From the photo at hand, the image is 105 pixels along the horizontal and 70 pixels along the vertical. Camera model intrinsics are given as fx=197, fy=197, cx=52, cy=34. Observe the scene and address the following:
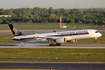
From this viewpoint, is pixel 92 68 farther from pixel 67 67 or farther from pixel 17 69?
pixel 17 69

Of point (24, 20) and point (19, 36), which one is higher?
point (19, 36)

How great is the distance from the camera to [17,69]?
29.6m

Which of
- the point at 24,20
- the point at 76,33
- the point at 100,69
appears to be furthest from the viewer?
the point at 24,20

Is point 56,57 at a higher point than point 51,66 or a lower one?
lower

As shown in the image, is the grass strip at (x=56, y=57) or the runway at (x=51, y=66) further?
the grass strip at (x=56, y=57)

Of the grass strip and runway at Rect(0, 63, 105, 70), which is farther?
the grass strip

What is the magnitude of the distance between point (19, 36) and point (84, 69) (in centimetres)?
3029

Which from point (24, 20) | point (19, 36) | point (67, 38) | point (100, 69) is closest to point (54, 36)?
point (67, 38)

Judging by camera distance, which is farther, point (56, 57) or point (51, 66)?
point (56, 57)

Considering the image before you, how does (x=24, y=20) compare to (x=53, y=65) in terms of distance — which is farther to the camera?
(x=24, y=20)

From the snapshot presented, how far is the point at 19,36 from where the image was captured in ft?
182

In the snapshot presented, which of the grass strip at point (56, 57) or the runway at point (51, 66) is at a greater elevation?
the runway at point (51, 66)

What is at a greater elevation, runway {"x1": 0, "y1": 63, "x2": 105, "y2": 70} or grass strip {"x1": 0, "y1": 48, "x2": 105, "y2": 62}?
runway {"x1": 0, "y1": 63, "x2": 105, "y2": 70}

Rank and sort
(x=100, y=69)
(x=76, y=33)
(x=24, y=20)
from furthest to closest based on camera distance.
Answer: (x=24, y=20), (x=76, y=33), (x=100, y=69)
